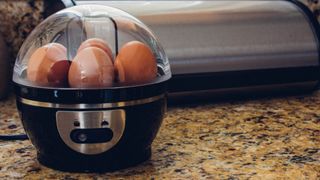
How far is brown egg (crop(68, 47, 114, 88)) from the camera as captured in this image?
0.66 metres

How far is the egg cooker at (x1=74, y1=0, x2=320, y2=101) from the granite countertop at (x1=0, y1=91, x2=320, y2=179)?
0.05 meters

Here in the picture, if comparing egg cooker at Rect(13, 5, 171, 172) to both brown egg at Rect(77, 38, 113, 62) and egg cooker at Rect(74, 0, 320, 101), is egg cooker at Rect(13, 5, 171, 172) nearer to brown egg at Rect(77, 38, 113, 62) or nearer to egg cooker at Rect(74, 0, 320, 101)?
brown egg at Rect(77, 38, 113, 62)

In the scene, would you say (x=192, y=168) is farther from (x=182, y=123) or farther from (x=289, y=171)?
(x=182, y=123)

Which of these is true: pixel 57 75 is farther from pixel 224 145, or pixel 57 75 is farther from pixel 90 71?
pixel 224 145

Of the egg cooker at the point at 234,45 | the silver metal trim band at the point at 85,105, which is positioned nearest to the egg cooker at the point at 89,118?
the silver metal trim band at the point at 85,105

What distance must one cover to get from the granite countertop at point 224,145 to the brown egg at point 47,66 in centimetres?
12

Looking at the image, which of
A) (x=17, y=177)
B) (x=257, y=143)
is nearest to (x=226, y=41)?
(x=257, y=143)

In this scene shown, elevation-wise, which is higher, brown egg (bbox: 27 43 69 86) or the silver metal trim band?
brown egg (bbox: 27 43 69 86)

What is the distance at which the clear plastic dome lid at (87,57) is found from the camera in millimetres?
671

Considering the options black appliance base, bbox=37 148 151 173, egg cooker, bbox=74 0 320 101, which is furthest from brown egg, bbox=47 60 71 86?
egg cooker, bbox=74 0 320 101

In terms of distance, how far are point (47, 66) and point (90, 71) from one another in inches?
2.5

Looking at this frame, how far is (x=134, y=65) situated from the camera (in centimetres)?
69

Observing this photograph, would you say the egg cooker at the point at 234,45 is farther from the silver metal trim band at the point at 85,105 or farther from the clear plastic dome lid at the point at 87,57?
the silver metal trim band at the point at 85,105

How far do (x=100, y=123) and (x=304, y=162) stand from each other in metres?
0.29
